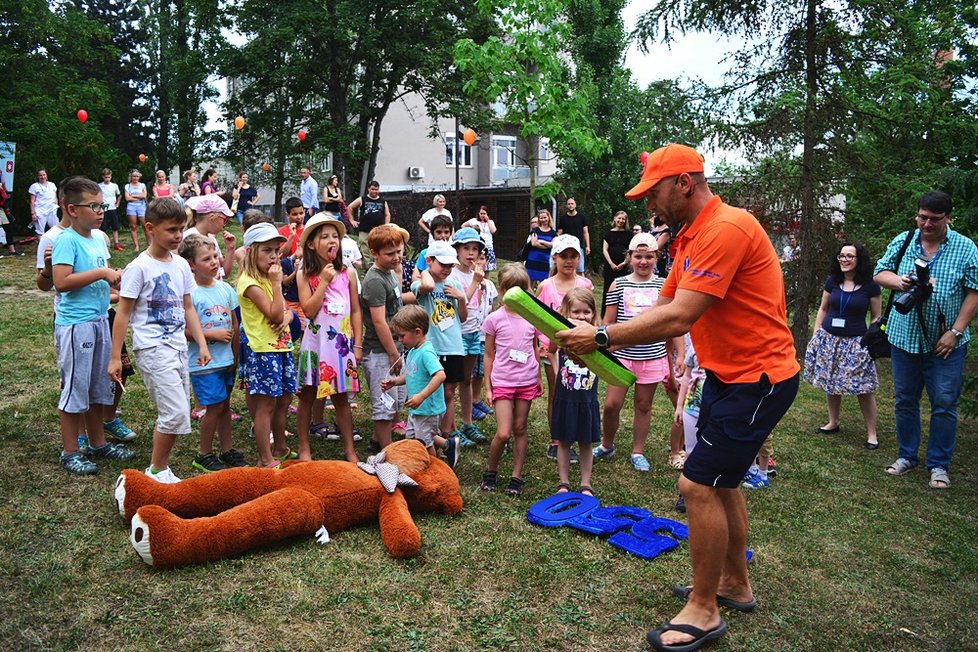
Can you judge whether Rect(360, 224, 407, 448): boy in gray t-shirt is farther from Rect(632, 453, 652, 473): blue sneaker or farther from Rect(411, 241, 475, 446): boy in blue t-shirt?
Rect(632, 453, 652, 473): blue sneaker

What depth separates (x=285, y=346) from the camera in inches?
208

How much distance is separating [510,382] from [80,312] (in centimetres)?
311

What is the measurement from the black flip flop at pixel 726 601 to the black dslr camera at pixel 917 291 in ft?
10.5

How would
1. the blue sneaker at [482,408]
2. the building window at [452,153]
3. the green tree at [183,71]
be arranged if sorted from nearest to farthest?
the blue sneaker at [482,408] < the green tree at [183,71] < the building window at [452,153]

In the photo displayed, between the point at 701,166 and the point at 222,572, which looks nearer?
the point at 701,166

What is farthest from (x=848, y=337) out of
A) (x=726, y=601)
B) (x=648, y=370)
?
(x=726, y=601)

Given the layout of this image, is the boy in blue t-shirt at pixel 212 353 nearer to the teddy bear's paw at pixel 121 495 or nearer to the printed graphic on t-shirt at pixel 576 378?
the teddy bear's paw at pixel 121 495

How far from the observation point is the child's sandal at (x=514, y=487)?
5121 mm

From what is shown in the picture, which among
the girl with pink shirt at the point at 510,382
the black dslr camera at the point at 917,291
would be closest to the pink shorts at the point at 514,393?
the girl with pink shirt at the point at 510,382

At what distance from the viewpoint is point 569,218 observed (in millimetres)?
13859

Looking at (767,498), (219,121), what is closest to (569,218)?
(767,498)

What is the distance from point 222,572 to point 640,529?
2471 millimetres

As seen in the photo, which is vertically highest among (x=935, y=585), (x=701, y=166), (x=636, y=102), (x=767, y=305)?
(x=636, y=102)

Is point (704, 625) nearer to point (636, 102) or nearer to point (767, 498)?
point (767, 498)
